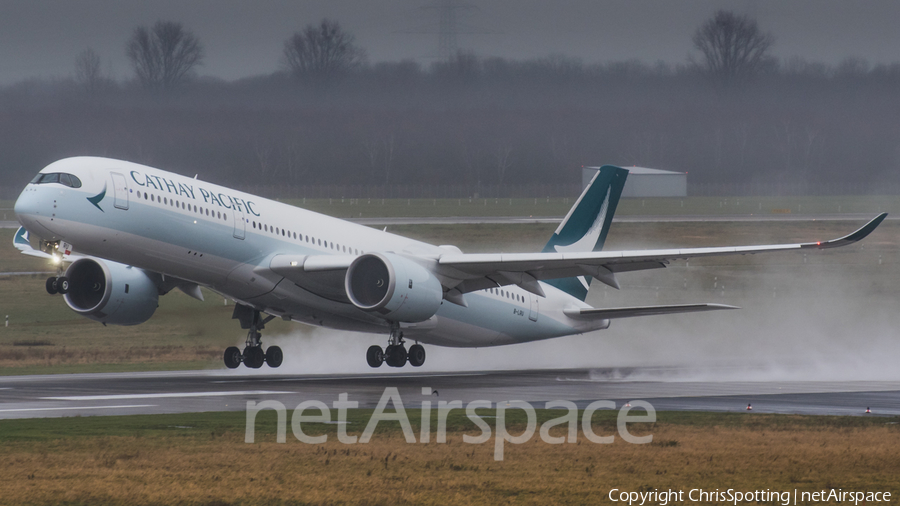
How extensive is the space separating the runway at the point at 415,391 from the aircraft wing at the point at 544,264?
3236 mm

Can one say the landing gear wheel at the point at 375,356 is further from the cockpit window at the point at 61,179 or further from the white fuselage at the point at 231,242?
the cockpit window at the point at 61,179

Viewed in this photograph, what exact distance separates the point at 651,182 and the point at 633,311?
53987 mm

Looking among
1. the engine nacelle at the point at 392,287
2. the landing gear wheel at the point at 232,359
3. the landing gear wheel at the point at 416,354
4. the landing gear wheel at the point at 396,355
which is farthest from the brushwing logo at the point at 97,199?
the landing gear wheel at the point at 416,354

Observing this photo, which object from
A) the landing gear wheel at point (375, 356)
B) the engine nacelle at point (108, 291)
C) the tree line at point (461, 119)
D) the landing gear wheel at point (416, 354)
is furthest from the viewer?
the tree line at point (461, 119)

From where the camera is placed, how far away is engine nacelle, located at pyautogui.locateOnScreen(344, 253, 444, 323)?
30141 mm

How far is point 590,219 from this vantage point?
40125 millimetres

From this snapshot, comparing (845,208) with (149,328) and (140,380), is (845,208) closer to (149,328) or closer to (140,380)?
(149,328)

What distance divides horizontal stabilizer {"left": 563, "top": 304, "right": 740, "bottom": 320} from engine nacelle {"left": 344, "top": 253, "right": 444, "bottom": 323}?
8.34 metres

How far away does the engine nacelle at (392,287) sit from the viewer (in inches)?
1187

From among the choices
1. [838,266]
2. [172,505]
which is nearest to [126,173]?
[172,505]

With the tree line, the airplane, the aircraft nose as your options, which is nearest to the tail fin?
the airplane

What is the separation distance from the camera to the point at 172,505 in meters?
14.3

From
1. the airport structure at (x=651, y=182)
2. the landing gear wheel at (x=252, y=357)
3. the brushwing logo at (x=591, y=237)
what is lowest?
the landing gear wheel at (x=252, y=357)

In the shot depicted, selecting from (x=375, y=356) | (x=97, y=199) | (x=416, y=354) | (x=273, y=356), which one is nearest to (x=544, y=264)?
(x=416, y=354)
